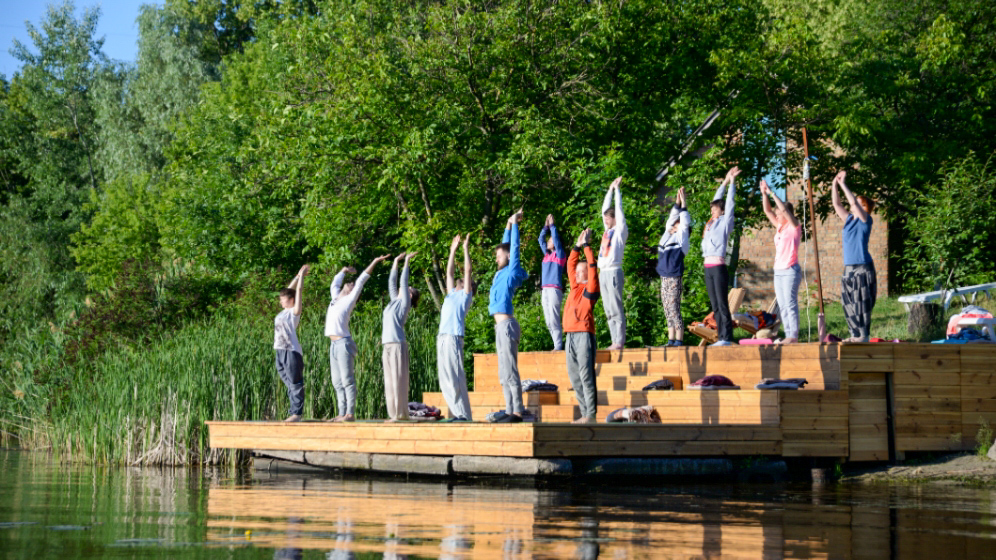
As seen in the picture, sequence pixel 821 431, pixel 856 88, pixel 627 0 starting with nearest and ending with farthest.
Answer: pixel 821 431, pixel 627 0, pixel 856 88

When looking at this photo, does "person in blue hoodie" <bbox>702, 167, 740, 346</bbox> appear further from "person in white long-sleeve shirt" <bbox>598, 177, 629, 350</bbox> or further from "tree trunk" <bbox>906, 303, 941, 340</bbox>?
"tree trunk" <bbox>906, 303, 941, 340</bbox>

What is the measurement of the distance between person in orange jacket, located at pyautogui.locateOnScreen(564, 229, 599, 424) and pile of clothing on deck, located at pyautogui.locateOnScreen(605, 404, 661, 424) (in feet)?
1.78

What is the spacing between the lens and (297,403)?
13.7 metres

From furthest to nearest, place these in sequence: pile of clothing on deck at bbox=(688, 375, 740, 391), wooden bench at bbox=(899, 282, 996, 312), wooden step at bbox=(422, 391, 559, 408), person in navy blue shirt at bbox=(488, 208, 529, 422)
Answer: wooden bench at bbox=(899, 282, 996, 312) < wooden step at bbox=(422, 391, 559, 408) < pile of clothing on deck at bbox=(688, 375, 740, 391) < person in navy blue shirt at bbox=(488, 208, 529, 422)

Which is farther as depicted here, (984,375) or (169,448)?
(169,448)

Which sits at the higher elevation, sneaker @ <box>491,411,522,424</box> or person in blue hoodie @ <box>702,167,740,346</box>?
person in blue hoodie @ <box>702,167,740,346</box>

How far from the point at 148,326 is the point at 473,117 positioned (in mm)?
8159

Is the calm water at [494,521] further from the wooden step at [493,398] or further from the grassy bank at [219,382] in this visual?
the grassy bank at [219,382]

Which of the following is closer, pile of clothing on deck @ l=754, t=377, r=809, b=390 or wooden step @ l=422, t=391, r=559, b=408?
pile of clothing on deck @ l=754, t=377, r=809, b=390

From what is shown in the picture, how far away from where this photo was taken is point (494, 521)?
7.86m

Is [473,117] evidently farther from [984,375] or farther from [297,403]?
[984,375]

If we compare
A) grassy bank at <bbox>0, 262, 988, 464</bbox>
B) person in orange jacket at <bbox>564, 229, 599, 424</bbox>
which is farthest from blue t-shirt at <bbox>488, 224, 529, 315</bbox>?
grassy bank at <bbox>0, 262, 988, 464</bbox>

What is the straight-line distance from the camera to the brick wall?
26.9 meters

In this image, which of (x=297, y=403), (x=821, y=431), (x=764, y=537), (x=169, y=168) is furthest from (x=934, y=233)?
(x=169, y=168)
